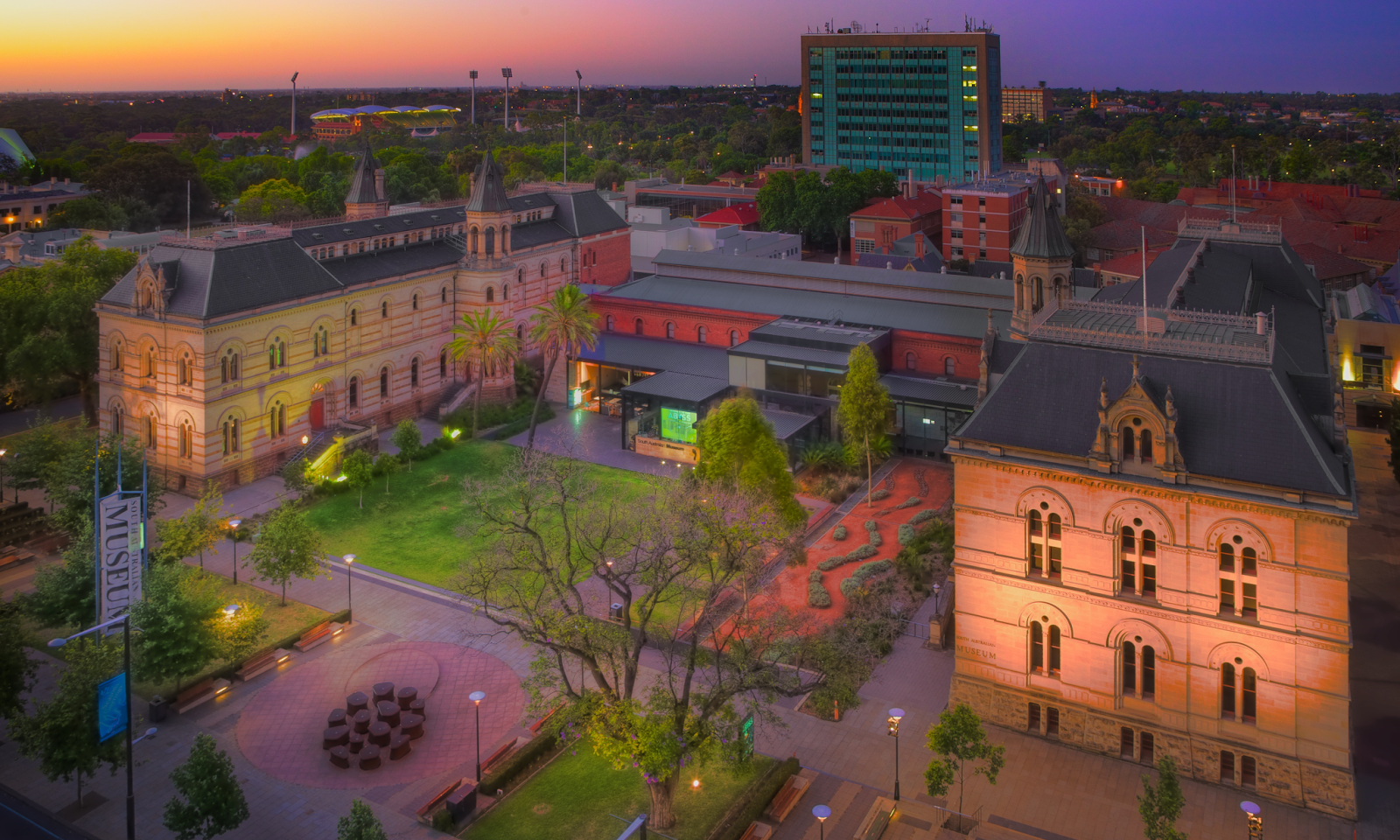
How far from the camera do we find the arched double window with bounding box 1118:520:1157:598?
1315 inches

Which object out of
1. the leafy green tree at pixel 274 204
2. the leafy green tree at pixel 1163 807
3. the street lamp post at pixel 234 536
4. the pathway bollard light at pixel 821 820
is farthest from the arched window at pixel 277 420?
the leafy green tree at pixel 274 204

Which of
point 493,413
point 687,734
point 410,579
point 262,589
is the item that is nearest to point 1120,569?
point 687,734

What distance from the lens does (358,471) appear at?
57438 millimetres

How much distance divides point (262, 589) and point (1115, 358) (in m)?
35.9

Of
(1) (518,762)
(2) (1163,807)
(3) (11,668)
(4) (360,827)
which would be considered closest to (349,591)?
(3) (11,668)

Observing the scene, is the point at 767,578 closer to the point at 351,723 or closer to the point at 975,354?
the point at 351,723

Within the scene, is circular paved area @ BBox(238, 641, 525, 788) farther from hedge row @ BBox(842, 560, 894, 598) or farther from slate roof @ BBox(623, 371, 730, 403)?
slate roof @ BBox(623, 371, 730, 403)

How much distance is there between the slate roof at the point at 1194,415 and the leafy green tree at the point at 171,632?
2679cm

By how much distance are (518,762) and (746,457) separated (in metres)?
19.1

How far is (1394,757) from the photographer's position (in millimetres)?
35219

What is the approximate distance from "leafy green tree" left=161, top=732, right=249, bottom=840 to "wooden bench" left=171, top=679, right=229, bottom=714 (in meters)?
8.91

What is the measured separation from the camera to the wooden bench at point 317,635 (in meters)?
43.1

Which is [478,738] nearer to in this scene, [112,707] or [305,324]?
[112,707]

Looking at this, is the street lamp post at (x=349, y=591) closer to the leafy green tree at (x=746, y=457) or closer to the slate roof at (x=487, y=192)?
the leafy green tree at (x=746, y=457)
